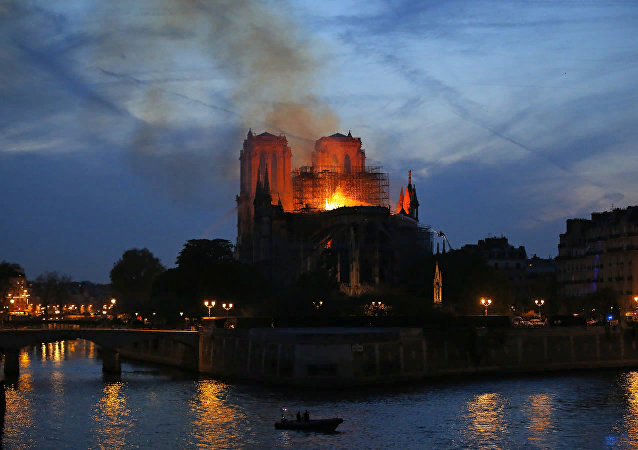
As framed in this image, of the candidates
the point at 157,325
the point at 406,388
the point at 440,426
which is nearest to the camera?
the point at 440,426

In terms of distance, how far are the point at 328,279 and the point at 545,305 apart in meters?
26.6

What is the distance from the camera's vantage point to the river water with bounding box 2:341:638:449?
158ft

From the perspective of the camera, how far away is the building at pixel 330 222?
443 ft

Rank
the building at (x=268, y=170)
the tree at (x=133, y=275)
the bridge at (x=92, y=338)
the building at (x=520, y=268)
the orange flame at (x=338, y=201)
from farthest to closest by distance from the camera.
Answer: the tree at (x=133, y=275)
the building at (x=268, y=170)
the orange flame at (x=338, y=201)
the building at (x=520, y=268)
the bridge at (x=92, y=338)

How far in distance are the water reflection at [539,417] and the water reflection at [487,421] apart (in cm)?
139

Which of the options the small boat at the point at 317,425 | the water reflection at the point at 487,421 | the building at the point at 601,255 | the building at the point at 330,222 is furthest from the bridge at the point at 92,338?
the building at the point at 601,255

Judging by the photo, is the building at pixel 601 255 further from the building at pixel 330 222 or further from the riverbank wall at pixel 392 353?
the riverbank wall at pixel 392 353

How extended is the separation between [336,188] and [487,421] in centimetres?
10326

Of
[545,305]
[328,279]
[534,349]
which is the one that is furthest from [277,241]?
[534,349]

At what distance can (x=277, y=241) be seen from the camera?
146 metres

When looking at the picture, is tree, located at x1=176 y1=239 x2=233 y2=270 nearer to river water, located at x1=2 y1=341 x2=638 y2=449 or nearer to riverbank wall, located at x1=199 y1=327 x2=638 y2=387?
riverbank wall, located at x1=199 y1=327 x2=638 y2=387

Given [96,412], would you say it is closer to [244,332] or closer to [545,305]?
[244,332]

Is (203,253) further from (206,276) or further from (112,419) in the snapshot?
(112,419)

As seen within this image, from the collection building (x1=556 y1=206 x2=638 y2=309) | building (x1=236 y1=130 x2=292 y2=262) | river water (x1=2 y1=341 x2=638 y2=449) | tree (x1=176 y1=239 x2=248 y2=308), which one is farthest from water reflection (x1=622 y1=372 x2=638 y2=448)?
building (x1=236 y1=130 x2=292 y2=262)
